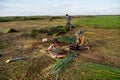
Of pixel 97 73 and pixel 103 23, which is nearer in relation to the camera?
pixel 97 73

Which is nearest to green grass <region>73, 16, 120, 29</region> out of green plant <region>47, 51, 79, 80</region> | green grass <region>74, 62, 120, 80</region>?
green plant <region>47, 51, 79, 80</region>

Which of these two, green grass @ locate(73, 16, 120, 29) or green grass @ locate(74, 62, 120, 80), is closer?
green grass @ locate(74, 62, 120, 80)

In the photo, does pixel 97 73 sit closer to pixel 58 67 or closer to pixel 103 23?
pixel 58 67

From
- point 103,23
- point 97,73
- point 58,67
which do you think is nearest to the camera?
point 97,73

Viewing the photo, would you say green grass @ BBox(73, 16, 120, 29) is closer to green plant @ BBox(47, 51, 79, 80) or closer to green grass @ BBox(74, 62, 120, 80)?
green plant @ BBox(47, 51, 79, 80)

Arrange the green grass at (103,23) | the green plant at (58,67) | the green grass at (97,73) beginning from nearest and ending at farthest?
1. the green grass at (97,73)
2. the green plant at (58,67)
3. the green grass at (103,23)

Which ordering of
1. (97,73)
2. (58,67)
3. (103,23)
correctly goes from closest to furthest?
(97,73) → (58,67) → (103,23)

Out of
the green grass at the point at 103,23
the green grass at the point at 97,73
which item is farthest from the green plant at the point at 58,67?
the green grass at the point at 103,23

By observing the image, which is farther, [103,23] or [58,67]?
[103,23]

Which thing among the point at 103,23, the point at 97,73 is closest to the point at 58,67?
the point at 97,73

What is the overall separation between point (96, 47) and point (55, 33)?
5.02m

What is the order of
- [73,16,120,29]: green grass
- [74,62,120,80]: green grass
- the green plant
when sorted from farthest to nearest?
1. [73,16,120,29]: green grass
2. the green plant
3. [74,62,120,80]: green grass

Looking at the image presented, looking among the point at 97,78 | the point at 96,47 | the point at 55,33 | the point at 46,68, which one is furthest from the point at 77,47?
the point at 55,33

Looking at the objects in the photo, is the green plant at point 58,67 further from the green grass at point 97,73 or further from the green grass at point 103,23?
the green grass at point 103,23
